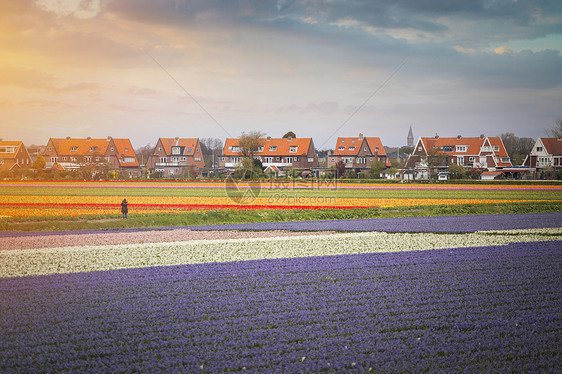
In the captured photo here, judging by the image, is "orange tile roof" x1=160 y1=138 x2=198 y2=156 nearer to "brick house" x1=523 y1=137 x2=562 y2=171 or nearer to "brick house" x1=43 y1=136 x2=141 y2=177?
"brick house" x1=43 y1=136 x2=141 y2=177

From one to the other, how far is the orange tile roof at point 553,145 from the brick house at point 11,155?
107442 millimetres

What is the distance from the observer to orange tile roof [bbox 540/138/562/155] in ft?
335

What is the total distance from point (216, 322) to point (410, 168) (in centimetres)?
10470

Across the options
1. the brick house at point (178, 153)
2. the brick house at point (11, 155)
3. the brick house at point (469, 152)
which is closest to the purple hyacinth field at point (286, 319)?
the brick house at point (11, 155)

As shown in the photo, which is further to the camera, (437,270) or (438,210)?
(438,210)

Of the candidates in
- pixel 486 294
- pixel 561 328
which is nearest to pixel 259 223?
pixel 486 294

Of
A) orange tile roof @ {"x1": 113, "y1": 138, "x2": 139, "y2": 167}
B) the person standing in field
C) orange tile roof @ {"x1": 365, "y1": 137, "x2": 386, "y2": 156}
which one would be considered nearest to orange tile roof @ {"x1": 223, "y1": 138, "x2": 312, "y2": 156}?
orange tile roof @ {"x1": 365, "y1": 137, "x2": 386, "y2": 156}

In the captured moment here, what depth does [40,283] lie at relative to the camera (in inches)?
504

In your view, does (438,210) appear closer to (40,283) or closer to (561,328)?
(561,328)

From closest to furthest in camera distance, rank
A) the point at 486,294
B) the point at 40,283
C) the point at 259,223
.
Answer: the point at 486,294 < the point at 40,283 < the point at 259,223

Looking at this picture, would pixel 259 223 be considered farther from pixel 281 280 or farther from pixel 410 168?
pixel 410 168

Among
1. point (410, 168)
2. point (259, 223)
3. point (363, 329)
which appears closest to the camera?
point (363, 329)

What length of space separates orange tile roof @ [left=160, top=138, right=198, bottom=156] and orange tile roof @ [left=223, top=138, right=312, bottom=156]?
32.4 feet

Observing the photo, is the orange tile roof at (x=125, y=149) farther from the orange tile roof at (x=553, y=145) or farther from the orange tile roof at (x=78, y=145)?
the orange tile roof at (x=553, y=145)
